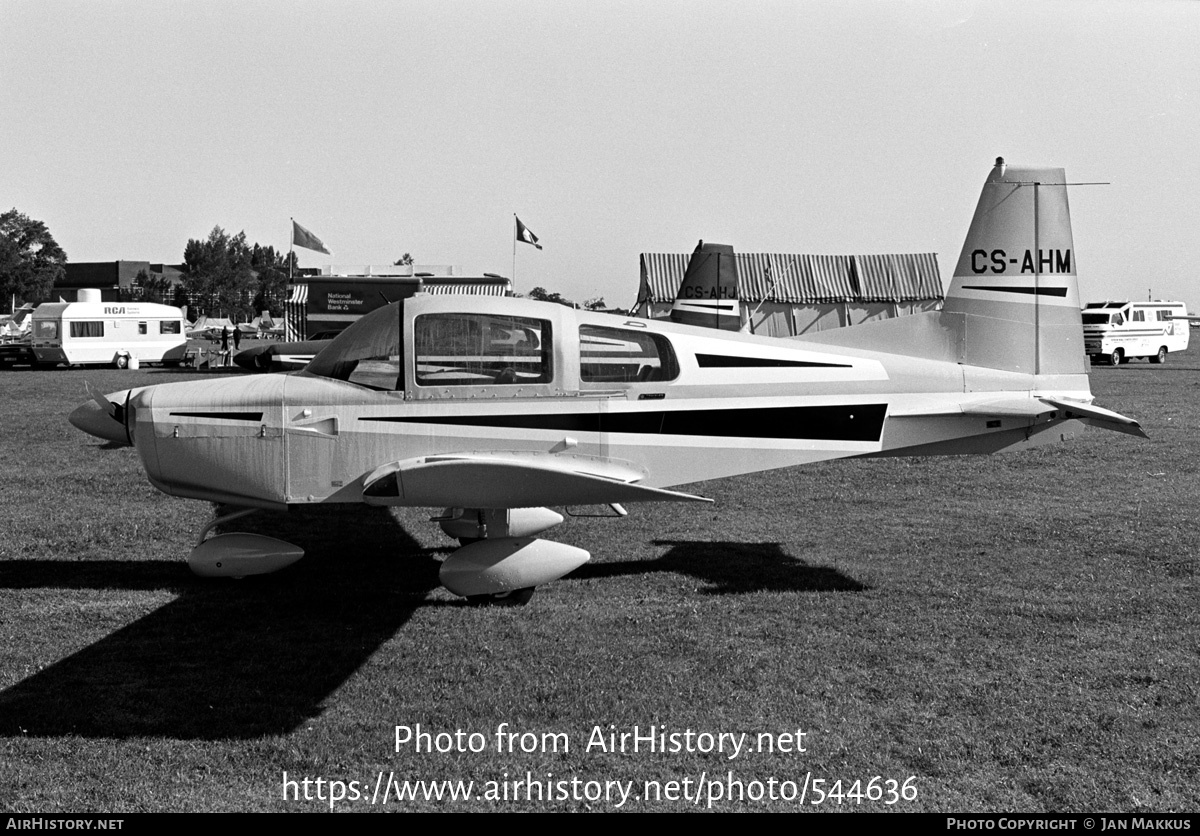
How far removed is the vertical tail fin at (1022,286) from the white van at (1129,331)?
1188 inches

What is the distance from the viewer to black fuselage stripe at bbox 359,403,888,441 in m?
6.93

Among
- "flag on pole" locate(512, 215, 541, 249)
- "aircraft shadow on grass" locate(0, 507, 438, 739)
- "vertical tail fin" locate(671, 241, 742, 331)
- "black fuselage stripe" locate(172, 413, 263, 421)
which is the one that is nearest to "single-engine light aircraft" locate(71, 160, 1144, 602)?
"black fuselage stripe" locate(172, 413, 263, 421)

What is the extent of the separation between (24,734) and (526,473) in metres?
2.81

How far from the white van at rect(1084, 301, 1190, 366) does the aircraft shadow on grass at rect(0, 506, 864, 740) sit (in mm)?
31357

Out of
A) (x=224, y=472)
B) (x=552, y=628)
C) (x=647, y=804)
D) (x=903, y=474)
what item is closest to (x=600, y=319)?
(x=552, y=628)

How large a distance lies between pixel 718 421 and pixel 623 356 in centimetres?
82

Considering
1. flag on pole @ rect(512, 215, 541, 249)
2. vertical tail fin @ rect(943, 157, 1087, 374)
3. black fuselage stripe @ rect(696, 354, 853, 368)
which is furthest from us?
flag on pole @ rect(512, 215, 541, 249)

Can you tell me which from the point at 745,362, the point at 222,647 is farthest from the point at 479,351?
the point at 222,647

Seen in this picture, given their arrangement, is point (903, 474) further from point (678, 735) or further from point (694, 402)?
point (678, 735)

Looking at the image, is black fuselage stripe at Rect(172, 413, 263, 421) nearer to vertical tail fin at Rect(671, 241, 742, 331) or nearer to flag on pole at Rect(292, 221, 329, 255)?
vertical tail fin at Rect(671, 241, 742, 331)

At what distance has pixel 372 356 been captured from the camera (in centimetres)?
696

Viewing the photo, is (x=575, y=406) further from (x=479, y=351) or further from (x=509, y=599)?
(x=509, y=599)

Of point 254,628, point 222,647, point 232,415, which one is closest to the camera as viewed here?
point 222,647
